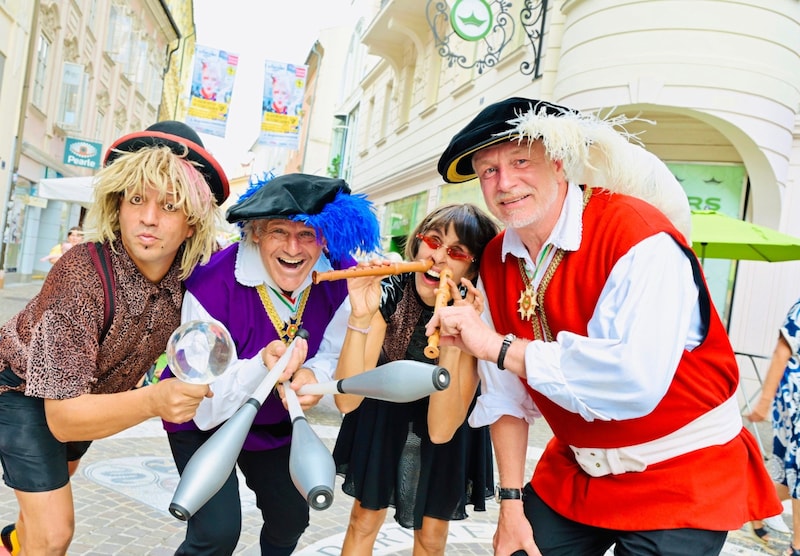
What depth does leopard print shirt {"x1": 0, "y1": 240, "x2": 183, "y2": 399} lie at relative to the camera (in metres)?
1.96

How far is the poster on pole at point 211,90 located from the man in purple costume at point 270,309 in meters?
15.3

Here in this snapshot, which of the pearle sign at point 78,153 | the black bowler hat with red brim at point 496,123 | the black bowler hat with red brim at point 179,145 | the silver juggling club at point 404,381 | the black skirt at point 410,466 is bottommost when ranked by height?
the black skirt at point 410,466

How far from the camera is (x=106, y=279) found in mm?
2119

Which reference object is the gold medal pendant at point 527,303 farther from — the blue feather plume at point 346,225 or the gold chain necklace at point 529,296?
the blue feather plume at point 346,225

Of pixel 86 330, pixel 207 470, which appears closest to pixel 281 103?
pixel 86 330

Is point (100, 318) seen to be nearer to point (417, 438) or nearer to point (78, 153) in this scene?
point (417, 438)

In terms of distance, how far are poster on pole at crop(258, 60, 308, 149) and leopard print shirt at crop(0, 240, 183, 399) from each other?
15.6 m

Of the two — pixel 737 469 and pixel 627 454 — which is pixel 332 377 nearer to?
pixel 627 454

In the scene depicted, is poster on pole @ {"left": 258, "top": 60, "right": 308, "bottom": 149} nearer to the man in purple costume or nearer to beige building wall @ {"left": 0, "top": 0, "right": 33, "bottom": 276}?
beige building wall @ {"left": 0, "top": 0, "right": 33, "bottom": 276}

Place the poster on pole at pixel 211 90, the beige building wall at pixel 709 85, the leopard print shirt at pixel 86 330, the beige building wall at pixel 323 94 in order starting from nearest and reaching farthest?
the leopard print shirt at pixel 86 330
the beige building wall at pixel 709 85
the poster on pole at pixel 211 90
the beige building wall at pixel 323 94

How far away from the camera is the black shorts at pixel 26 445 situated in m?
2.16

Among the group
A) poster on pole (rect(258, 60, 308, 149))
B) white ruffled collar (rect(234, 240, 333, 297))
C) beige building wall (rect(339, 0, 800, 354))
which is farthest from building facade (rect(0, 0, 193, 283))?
white ruffled collar (rect(234, 240, 333, 297))

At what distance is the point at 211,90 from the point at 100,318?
53.8ft

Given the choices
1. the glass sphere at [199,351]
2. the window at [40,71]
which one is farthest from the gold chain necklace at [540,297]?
the window at [40,71]
